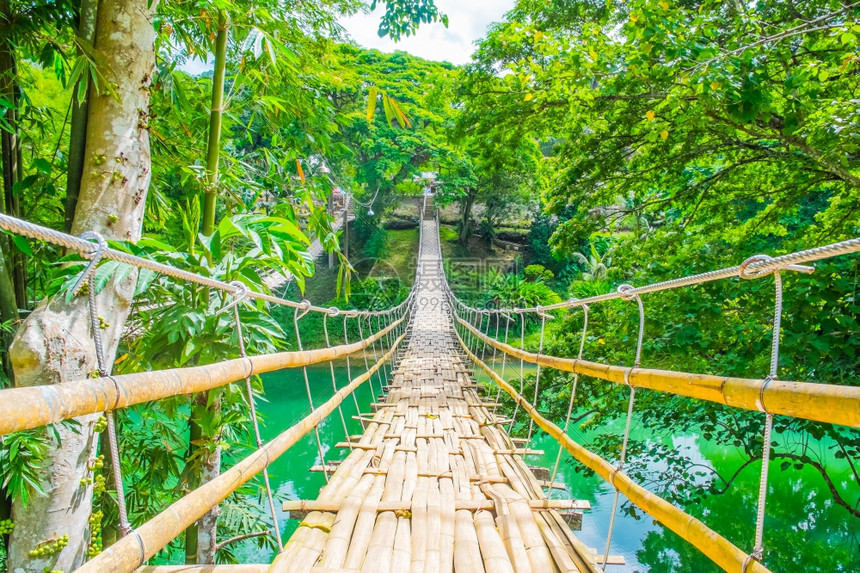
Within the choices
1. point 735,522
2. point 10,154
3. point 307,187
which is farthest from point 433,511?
point 735,522

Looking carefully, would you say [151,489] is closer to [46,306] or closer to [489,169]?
[46,306]

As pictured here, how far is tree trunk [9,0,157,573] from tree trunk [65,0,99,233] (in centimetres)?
8

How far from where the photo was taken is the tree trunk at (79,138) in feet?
3.99

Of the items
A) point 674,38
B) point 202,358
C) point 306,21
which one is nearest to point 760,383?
point 202,358

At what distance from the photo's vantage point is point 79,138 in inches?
48.8

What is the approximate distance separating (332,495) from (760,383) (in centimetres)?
105

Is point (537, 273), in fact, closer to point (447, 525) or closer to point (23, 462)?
point (447, 525)

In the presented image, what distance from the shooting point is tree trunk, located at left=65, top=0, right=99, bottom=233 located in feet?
3.99

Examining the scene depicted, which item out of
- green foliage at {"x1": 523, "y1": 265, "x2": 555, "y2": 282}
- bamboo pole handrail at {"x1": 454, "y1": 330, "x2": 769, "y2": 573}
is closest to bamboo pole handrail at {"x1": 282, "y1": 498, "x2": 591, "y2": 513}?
bamboo pole handrail at {"x1": 454, "y1": 330, "x2": 769, "y2": 573}

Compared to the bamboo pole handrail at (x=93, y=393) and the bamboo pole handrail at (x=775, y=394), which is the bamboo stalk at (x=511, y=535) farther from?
the bamboo pole handrail at (x=93, y=393)

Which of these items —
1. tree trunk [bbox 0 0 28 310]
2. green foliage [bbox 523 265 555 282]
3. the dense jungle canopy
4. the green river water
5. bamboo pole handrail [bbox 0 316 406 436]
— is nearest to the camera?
bamboo pole handrail [bbox 0 316 406 436]

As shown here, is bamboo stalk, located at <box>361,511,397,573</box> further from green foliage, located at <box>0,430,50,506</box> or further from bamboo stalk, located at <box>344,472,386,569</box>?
green foliage, located at <box>0,430,50,506</box>

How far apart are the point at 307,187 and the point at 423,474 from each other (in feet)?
3.72

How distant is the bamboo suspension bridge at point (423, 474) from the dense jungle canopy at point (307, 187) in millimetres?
142
